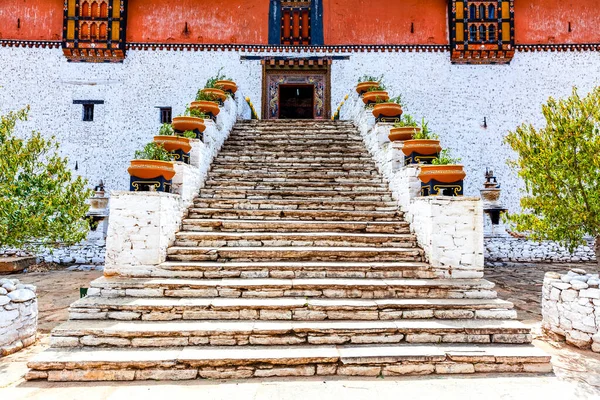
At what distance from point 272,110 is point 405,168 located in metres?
8.41

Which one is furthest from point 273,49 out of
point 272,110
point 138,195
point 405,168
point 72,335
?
point 72,335

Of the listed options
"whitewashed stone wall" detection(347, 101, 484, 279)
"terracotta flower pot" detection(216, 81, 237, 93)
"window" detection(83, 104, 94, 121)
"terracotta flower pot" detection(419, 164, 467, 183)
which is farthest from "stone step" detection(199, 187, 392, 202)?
"window" detection(83, 104, 94, 121)

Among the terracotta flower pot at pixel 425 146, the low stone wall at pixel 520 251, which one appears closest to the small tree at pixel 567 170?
the terracotta flower pot at pixel 425 146

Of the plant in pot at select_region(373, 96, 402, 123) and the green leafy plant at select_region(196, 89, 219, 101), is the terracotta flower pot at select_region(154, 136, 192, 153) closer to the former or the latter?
the green leafy plant at select_region(196, 89, 219, 101)

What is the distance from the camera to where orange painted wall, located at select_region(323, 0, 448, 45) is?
42.2 ft

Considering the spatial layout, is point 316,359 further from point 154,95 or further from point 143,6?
point 143,6

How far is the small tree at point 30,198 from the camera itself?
13.7 feet

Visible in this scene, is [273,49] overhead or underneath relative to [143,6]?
underneath

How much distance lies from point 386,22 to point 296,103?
14.9ft

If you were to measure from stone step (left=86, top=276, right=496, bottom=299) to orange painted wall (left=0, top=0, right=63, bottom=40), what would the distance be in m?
12.7

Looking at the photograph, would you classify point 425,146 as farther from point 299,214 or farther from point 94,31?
point 94,31

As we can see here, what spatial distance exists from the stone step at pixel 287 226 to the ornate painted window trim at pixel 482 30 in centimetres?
1001

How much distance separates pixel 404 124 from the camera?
A: 22.1 feet

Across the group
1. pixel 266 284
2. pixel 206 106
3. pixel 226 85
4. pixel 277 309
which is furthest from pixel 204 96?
pixel 277 309
